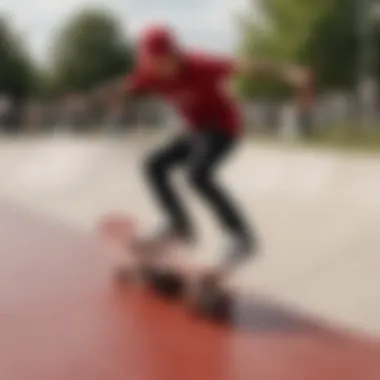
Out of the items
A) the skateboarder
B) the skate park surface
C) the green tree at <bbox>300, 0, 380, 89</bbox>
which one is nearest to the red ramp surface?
the skate park surface

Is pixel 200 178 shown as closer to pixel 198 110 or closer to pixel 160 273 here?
pixel 198 110

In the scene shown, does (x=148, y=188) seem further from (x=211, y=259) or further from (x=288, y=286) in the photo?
(x=288, y=286)

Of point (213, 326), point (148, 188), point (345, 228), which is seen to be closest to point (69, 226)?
point (148, 188)

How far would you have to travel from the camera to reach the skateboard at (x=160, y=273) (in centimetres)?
122

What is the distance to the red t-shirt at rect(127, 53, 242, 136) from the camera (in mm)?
1125

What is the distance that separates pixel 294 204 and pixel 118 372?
37 centimetres

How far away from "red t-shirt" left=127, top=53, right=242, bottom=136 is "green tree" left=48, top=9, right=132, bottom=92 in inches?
1.3

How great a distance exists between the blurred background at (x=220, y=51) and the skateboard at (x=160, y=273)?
164 millimetres

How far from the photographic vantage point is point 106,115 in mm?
1202

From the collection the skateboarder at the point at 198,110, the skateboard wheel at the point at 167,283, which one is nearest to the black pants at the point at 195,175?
the skateboarder at the point at 198,110

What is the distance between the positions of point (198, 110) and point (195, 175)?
0.10 meters

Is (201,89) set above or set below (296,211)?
above

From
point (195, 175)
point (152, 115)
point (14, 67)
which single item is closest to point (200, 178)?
point (195, 175)

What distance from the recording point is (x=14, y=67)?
3.97 feet
